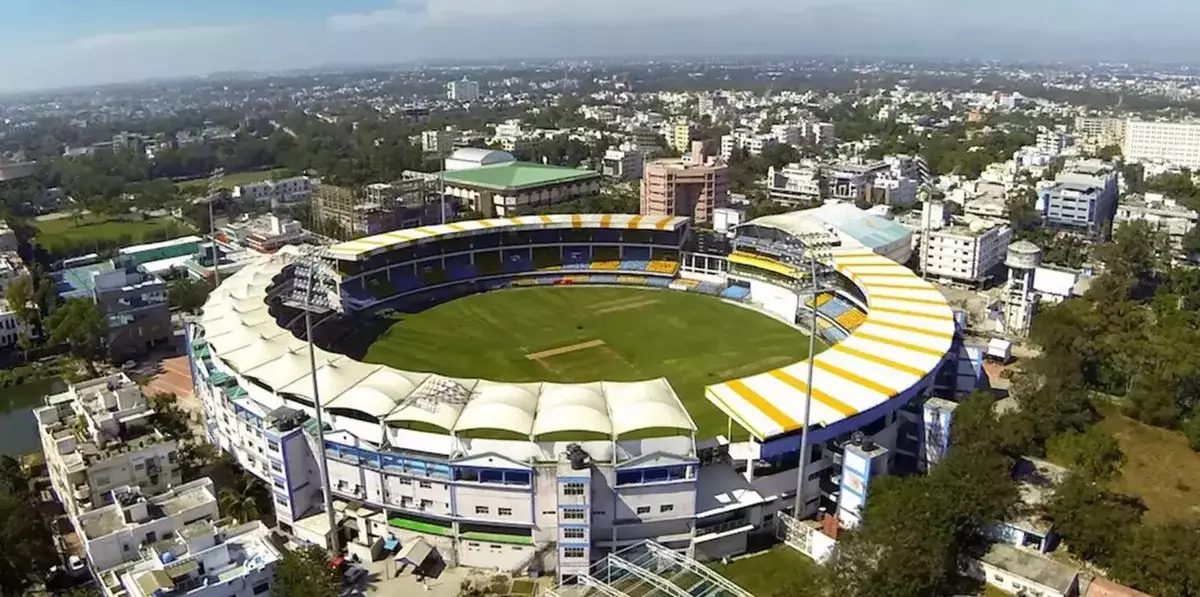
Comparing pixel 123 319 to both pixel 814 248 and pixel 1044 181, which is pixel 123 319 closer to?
pixel 814 248

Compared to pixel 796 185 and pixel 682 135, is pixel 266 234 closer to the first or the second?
pixel 796 185

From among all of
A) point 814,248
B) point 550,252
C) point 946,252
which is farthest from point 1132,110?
point 814,248

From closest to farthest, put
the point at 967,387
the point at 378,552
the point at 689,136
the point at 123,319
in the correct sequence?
the point at 378,552
the point at 967,387
the point at 123,319
the point at 689,136

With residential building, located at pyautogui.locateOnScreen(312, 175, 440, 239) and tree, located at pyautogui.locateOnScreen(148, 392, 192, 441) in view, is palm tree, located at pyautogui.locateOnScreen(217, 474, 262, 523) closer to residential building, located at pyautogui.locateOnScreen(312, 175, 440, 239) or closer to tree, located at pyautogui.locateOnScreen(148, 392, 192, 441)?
tree, located at pyautogui.locateOnScreen(148, 392, 192, 441)

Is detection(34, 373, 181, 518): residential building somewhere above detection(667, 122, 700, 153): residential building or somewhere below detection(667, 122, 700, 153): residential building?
below

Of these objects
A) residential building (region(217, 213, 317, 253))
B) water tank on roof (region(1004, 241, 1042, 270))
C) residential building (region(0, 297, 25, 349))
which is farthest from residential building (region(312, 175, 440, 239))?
water tank on roof (region(1004, 241, 1042, 270))
